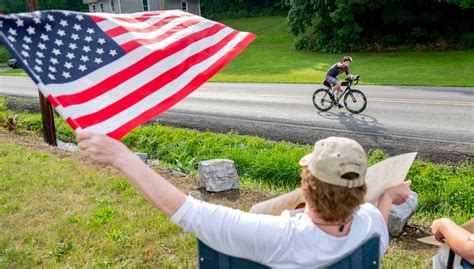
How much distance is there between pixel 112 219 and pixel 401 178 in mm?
3747

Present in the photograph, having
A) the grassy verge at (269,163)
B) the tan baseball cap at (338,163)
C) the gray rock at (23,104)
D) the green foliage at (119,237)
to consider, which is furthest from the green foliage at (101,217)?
the gray rock at (23,104)

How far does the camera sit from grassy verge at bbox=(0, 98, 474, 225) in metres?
5.99

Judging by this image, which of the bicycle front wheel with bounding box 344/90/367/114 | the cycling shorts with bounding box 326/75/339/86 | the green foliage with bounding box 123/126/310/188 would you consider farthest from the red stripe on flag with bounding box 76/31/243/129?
the cycling shorts with bounding box 326/75/339/86

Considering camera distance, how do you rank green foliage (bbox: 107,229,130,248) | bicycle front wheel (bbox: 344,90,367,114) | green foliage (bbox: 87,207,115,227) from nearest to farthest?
green foliage (bbox: 107,229,130,248), green foliage (bbox: 87,207,115,227), bicycle front wheel (bbox: 344,90,367,114)

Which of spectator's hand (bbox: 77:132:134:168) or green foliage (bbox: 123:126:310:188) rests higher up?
spectator's hand (bbox: 77:132:134:168)

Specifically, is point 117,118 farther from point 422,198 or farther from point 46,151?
point 46,151

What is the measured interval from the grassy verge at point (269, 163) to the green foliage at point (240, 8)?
134ft

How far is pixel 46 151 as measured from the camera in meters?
8.86

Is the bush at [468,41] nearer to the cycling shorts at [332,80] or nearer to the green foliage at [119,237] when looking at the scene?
the cycling shorts at [332,80]

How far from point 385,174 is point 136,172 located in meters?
1.26

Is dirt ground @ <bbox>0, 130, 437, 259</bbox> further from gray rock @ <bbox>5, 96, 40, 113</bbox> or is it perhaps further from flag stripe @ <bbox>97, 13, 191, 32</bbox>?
gray rock @ <bbox>5, 96, 40, 113</bbox>

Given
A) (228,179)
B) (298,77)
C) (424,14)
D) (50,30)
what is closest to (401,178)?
(50,30)

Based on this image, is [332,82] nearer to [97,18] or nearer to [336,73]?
[336,73]

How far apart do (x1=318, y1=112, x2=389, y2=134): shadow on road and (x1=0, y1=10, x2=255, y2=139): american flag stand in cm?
738
